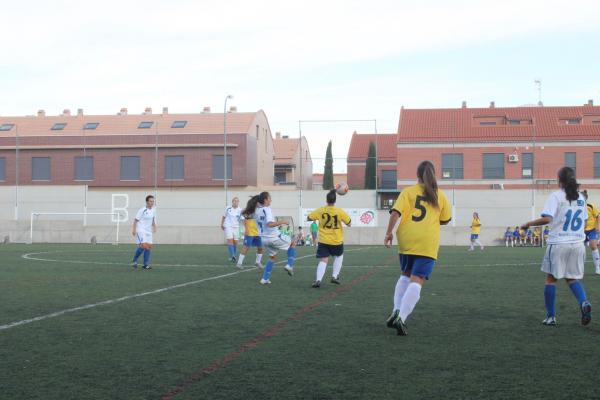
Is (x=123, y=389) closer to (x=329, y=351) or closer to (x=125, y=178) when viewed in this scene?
(x=329, y=351)

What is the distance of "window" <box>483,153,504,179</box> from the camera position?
1994 inches

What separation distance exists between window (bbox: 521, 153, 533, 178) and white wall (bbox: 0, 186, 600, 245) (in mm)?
6664

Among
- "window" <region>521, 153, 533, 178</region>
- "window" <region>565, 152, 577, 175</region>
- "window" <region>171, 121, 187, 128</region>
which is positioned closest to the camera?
"window" <region>521, 153, 533, 178</region>

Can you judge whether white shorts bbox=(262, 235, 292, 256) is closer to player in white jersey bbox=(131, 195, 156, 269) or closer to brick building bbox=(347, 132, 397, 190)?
player in white jersey bbox=(131, 195, 156, 269)

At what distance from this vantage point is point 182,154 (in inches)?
2149

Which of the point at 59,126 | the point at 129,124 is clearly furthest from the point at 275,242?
the point at 59,126

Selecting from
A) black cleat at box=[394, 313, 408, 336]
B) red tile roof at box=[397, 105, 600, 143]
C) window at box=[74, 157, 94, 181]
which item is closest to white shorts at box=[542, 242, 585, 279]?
black cleat at box=[394, 313, 408, 336]

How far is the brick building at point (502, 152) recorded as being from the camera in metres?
49.2

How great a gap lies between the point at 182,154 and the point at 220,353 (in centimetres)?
4862

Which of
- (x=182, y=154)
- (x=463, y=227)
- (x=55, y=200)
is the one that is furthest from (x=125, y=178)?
(x=463, y=227)

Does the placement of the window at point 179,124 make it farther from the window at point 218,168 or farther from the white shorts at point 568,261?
the white shorts at point 568,261

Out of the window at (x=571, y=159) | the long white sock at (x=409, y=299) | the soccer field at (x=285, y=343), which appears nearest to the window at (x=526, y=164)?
the window at (x=571, y=159)

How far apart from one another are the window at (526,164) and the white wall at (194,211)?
21.9ft

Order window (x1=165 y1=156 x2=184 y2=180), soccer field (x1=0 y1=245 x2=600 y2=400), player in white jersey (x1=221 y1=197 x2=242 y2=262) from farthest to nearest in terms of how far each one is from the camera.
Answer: window (x1=165 y1=156 x2=184 y2=180) < player in white jersey (x1=221 y1=197 x2=242 y2=262) < soccer field (x1=0 y1=245 x2=600 y2=400)
